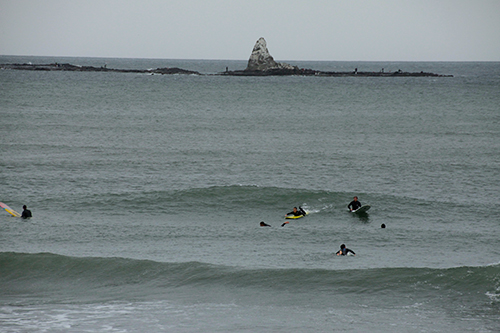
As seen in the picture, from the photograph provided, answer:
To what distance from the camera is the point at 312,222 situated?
3091 cm

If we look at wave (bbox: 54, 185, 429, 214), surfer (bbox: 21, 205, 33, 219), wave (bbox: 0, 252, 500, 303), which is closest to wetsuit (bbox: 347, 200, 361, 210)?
wave (bbox: 54, 185, 429, 214)

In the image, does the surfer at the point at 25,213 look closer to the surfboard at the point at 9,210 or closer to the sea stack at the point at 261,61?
the surfboard at the point at 9,210

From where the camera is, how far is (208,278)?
22812 mm

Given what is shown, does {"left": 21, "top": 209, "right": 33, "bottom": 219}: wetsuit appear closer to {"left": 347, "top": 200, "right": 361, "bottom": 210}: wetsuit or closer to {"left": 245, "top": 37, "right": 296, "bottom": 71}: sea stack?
{"left": 347, "top": 200, "right": 361, "bottom": 210}: wetsuit

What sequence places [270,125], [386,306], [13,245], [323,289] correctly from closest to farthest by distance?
[386,306] < [323,289] < [13,245] < [270,125]

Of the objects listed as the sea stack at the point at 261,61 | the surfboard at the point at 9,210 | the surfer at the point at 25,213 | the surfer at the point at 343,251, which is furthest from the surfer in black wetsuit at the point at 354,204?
the sea stack at the point at 261,61

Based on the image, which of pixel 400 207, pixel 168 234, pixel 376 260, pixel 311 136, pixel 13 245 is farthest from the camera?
pixel 311 136

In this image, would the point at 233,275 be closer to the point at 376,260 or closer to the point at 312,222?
the point at 376,260

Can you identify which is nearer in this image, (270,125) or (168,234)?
(168,234)

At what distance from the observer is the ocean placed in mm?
19766

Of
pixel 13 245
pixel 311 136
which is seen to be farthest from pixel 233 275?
pixel 311 136

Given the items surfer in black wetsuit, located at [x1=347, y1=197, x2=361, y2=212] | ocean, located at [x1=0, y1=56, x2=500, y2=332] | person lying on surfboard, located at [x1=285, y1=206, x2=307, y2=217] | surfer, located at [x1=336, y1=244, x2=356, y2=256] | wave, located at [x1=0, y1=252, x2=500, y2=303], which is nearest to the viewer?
ocean, located at [x1=0, y1=56, x2=500, y2=332]

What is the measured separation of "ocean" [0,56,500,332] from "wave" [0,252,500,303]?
0.07 m

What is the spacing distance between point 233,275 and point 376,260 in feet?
22.4
